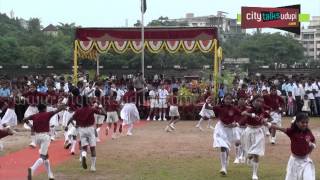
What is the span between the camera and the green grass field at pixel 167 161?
13.1 meters

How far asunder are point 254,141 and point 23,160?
20.2 feet

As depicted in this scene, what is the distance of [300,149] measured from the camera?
984 cm

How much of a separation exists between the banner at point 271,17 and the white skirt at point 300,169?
23654mm

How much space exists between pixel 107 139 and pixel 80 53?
37.9ft

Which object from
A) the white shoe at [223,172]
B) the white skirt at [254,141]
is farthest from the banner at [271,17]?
the white shoe at [223,172]

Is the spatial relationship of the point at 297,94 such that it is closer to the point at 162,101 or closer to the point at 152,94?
the point at 162,101

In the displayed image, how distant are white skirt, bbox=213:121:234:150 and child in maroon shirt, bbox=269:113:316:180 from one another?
338 centimetres

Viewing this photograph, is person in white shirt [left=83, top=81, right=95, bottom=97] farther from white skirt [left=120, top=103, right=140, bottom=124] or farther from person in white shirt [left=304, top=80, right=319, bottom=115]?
person in white shirt [left=304, top=80, right=319, bottom=115]

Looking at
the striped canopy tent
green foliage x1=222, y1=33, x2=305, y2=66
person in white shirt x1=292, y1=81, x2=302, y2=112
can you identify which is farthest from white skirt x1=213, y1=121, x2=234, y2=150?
green foliage x1=222, y1=33, x2=305, y2=66

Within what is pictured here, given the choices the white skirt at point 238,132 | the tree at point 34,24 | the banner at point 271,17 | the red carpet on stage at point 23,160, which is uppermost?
the tree at point 34,24

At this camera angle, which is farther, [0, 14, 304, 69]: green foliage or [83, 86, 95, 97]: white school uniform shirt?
[0, 14, 304, 69]: green foliage

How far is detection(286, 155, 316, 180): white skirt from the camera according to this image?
380 inches

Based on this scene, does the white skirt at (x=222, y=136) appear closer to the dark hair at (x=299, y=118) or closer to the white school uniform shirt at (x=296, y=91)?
the dark hair at (x=299, y=118)

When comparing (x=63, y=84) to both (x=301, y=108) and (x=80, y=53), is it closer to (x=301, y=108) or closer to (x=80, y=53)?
(x=80, y=53)
